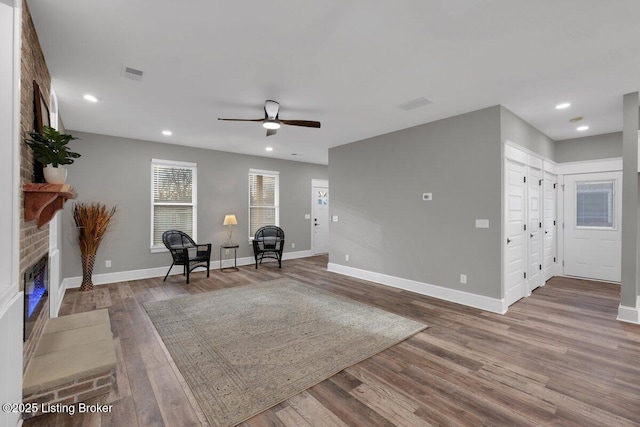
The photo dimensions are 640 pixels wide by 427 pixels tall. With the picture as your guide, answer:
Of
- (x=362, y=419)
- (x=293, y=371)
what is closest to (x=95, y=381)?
(x=293, y=371)

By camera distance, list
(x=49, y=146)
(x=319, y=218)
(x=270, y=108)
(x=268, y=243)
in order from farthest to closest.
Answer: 1. (x=319, y=218)
2. (x=268, y=243)
3. (x=270, y=108)
4. (x=49, y=146)

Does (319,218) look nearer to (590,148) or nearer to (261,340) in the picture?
(261,340)

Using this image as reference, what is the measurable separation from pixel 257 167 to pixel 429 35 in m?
5.48

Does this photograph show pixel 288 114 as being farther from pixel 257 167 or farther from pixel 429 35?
pixel 257 167

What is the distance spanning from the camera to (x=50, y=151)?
210 cm

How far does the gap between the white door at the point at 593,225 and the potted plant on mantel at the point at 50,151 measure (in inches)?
296

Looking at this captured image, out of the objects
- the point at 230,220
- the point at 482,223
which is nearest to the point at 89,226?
the point at 230,220

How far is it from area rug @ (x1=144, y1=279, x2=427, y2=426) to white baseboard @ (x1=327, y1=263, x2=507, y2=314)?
1147 mm

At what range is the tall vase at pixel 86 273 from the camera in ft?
15.8

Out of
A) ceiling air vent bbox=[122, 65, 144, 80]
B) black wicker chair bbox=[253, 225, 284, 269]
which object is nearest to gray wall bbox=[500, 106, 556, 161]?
ceiling air vent bbox=[122, 65, 144, 80]

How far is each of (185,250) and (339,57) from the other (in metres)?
4.23

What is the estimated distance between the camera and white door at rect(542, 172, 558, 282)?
17.1 feet

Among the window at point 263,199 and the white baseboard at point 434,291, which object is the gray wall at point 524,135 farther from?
the window at point 263,199

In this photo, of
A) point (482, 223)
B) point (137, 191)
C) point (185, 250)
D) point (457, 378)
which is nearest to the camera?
point (457, 378)
